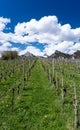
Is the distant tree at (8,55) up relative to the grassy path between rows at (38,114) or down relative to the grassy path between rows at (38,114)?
up

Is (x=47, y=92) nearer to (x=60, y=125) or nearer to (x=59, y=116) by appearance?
(x=59, y=116)

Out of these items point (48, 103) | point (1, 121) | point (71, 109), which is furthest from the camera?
point (48, 103)

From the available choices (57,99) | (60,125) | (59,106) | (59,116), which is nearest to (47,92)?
(57,99)

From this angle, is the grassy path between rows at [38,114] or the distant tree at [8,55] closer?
the grassy path between rows at [38,114]

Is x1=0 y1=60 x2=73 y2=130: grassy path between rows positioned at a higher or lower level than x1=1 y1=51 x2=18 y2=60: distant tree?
lower

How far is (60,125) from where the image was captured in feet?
42.7

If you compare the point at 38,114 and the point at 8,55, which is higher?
the point at 8,55

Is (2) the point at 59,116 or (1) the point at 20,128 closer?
(1) the point at 20,128

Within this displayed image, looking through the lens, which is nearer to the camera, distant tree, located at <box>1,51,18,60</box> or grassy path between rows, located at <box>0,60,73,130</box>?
grassy path between rows, located at <box>0,60,73,130</box>

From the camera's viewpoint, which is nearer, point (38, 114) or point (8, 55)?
point (38, 114)

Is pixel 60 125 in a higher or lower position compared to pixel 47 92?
lower

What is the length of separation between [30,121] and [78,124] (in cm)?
277

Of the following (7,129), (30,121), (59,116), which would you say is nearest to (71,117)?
(59,116)

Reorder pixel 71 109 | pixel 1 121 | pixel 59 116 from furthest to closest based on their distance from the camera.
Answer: pixel 71 109 → pixel 59 116 → pixel 1 121
